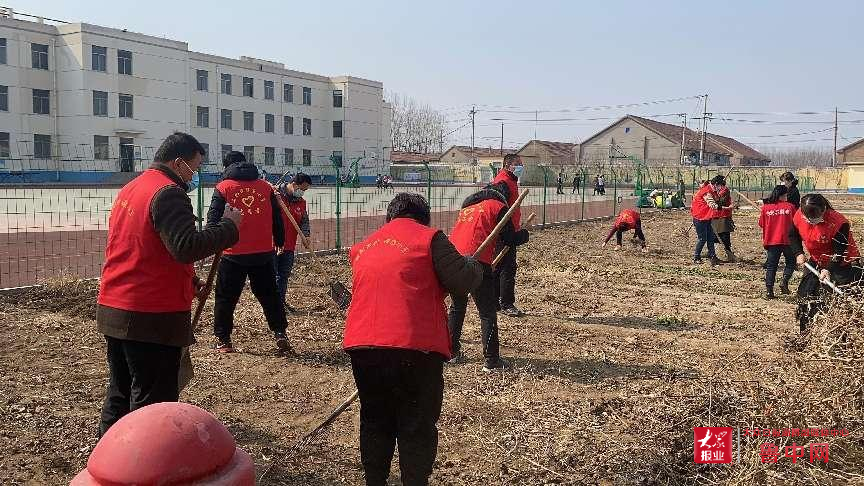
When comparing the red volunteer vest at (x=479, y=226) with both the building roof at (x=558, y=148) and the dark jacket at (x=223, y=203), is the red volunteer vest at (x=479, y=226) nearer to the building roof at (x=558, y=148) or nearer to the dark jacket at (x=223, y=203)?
the dark jacket at (x=223, y=203)

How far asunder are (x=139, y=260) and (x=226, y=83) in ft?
169

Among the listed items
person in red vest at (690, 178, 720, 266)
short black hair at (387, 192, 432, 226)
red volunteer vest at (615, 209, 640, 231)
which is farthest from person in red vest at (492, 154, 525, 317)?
red volunteer vest at (615, 209, 640, 231)

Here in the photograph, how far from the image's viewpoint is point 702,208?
40.6 ft

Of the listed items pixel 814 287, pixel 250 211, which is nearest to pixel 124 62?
pixel 250 211

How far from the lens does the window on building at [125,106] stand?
4403cm

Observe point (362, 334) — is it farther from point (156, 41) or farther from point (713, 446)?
point (156, 41)

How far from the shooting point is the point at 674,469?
3.79 metres

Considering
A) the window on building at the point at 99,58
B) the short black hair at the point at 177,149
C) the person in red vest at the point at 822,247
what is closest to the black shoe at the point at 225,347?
the short black hair at the point at 177,149

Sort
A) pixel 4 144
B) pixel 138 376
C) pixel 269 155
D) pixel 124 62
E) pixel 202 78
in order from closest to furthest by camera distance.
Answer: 1. pixel 138 376
2. pixel 4 144
3. pixel 124 62
4. pixel 202 78
5. pixel 269 155

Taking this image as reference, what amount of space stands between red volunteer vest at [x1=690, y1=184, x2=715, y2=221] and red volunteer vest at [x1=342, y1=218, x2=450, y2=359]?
1011cm

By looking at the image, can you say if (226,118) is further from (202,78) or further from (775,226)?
(775,226)

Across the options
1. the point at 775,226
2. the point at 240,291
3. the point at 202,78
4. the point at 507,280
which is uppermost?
the point at 202,78

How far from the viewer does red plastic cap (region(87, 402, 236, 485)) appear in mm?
1639

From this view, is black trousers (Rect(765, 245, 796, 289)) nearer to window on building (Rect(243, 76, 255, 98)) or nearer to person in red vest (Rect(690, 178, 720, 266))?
person in red vest (Rect(690, 178, 720, 266))
